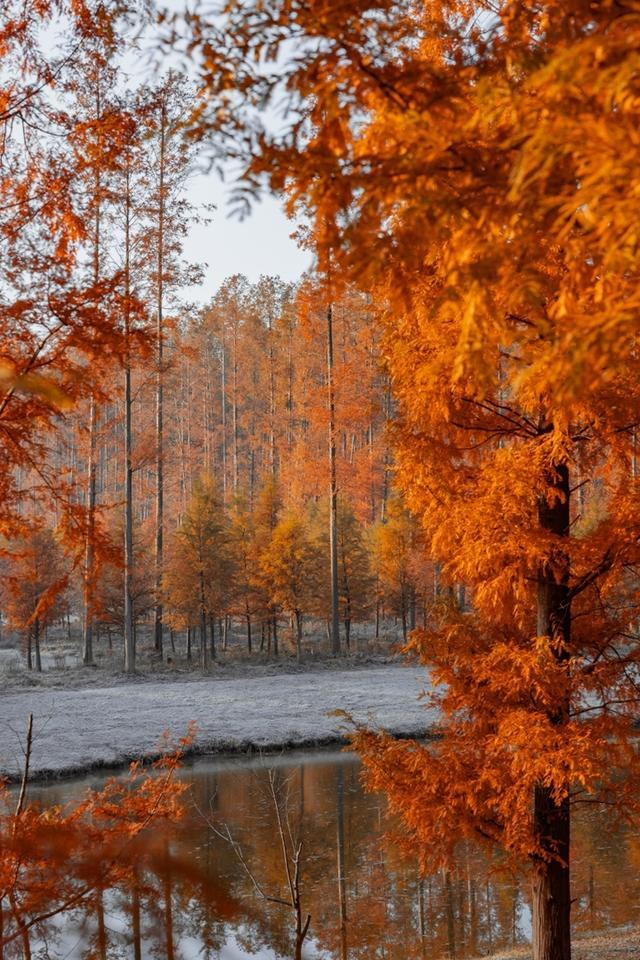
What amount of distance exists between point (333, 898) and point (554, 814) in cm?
505

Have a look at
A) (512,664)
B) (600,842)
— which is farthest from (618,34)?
(600,842)

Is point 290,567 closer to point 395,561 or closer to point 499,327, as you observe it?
point 395,561

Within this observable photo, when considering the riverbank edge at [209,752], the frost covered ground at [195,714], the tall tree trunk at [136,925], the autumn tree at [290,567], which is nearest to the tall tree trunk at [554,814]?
the tall tree trunk at [136,925]

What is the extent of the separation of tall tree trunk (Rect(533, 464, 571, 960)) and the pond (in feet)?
4.64

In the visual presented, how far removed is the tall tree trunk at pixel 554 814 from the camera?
5.79 meters

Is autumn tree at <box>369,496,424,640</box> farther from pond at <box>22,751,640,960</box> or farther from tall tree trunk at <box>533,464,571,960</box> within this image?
tall tree trunk at <box>533,464,571,960</box>

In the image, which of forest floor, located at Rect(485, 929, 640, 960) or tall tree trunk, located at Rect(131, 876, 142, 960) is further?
tall tree trunk, located at Rect(131, 876, 142, 960)

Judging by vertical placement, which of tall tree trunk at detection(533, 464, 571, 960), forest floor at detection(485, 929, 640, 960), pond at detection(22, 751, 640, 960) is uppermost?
tall tree trunk at detection(533, 464, 571, 960)

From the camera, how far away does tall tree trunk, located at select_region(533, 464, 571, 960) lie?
579 cm

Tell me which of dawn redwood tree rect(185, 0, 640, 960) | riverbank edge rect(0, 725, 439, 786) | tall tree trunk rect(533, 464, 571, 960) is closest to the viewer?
dawn redwood tree rect(185, 0, 640, 960)

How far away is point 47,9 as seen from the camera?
4.83 metres

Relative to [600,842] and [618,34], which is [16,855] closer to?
[618,34]

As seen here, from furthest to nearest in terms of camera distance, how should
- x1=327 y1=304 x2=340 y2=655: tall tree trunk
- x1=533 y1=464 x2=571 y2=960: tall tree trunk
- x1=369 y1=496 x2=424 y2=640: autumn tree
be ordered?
x1=369 y1=496 x2=424 y2=640: autumn tree
x1=327 y1=304 x2=340 y2=655: tall tree trunk
x1=533 y1=464 x2=571 y2=960: tall tree trunk

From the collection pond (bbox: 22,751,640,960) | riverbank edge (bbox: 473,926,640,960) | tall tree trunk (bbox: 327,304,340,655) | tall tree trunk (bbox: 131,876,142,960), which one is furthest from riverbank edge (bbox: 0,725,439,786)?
tall tree trunk (bbox: 327,304,340,655)
